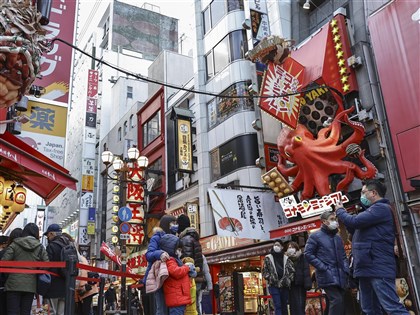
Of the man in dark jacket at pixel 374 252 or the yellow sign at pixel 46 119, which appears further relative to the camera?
the yellow sign at pixel 46 119

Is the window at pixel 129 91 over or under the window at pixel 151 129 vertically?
over

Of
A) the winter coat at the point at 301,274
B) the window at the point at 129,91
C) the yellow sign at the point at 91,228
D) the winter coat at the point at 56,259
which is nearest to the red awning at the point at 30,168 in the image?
the winter coat at the point at 56,259

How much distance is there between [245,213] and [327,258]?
10.4 metres

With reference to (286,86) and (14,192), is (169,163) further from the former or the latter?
(14,192)

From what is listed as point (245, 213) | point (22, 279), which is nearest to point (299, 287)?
point (22, 279)

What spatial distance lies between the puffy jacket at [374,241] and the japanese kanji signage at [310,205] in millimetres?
8900

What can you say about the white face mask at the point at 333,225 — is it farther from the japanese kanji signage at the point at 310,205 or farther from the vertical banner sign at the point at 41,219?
the vertical banner sign at the point at 41,219

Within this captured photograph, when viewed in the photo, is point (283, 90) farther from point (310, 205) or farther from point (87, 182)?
point (87, 182)

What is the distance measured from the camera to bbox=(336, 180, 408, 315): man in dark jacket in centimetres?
532

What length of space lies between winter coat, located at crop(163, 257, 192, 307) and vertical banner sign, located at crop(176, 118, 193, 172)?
1725 centimetres

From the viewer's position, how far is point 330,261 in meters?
6.47

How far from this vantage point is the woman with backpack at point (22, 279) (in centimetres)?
607

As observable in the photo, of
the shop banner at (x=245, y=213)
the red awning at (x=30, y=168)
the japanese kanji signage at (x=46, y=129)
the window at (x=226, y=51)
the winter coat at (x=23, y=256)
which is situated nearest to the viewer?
the winter coat at (x=23, y=256)

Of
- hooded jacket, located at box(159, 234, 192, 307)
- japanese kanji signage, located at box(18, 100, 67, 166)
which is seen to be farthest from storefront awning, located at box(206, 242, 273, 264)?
hooded jacket, located at box(159, 234, 192, 307)
